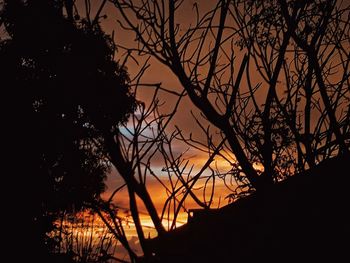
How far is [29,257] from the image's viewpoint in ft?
52.4

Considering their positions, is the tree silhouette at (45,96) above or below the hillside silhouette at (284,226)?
above

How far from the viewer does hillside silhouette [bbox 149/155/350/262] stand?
3.05 metres

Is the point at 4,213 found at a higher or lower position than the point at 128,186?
higher

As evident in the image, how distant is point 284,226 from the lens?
3133 mm

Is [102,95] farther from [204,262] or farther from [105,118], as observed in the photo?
[204,262]

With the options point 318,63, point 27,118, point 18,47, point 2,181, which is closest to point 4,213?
point 2,181

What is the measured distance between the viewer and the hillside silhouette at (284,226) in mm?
3053

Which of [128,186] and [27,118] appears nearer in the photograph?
[128,186]

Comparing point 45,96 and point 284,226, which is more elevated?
point 45,96

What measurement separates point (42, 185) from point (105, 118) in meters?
17.1

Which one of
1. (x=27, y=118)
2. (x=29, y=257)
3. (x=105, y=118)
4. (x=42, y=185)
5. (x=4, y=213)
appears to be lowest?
(x=105, y=118)

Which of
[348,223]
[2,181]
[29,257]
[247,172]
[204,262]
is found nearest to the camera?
[348,223]

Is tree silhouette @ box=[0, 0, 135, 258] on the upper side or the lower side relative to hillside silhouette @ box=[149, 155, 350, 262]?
upper

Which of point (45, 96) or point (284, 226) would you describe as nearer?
point (284, 226)
